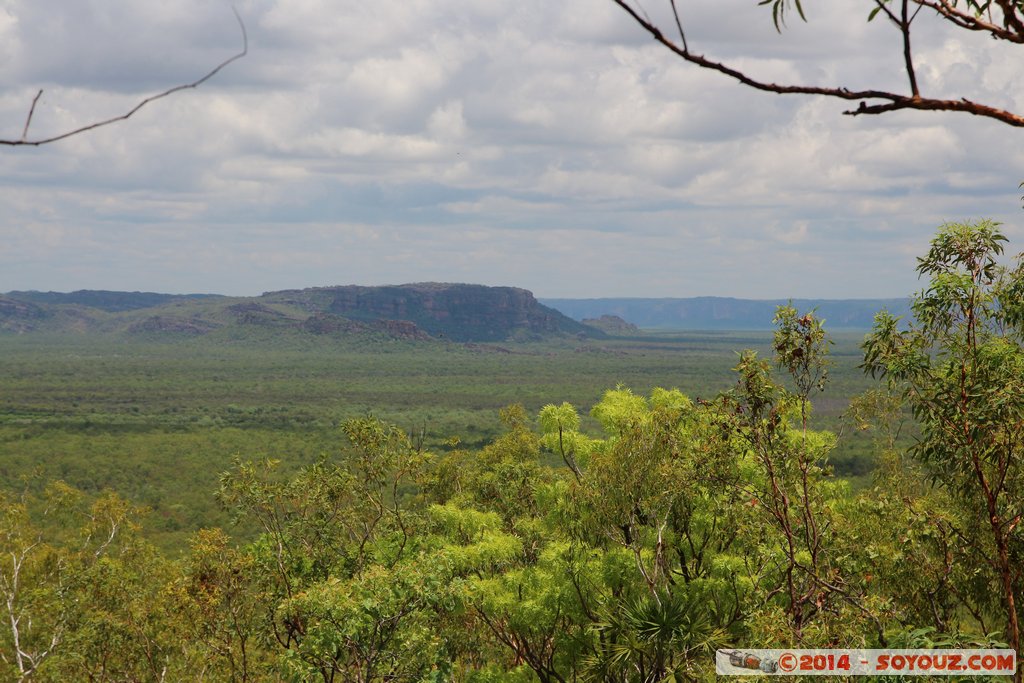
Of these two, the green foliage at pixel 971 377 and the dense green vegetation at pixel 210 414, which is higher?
the green foliage at pixel 971 377

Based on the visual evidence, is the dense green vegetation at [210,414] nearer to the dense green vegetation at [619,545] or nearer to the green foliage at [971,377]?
the dense green vegetation at [619,545]

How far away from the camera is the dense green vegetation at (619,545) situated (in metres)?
14.3

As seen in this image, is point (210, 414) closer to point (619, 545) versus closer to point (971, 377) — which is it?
point (619, 545)

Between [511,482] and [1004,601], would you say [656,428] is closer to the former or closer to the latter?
[1004,601]

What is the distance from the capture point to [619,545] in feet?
70.7

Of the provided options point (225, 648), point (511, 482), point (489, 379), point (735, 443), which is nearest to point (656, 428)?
point (735, 443)

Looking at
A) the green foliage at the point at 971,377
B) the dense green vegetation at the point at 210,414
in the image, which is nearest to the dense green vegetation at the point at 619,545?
the green foliage at the point at 971,377

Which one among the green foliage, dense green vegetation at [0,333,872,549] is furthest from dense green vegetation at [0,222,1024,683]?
dense green vegetation at [0,333,872,549]

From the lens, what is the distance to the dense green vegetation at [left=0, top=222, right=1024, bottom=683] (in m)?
14.3

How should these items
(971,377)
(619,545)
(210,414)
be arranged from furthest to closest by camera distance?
(210,414) < (619,545) < (971,377)

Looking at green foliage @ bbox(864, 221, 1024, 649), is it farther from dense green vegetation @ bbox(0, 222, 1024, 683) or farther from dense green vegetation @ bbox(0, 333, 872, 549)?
dense green vegetation @ bbox(0, 333, 872, 549)

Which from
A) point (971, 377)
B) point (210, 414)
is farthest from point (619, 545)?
point (210, 414)

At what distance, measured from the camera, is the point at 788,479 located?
15992 mm

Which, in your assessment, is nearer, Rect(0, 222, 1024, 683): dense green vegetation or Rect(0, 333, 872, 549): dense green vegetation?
Rect(0, 222, 1024, 683): dense green vegetation
